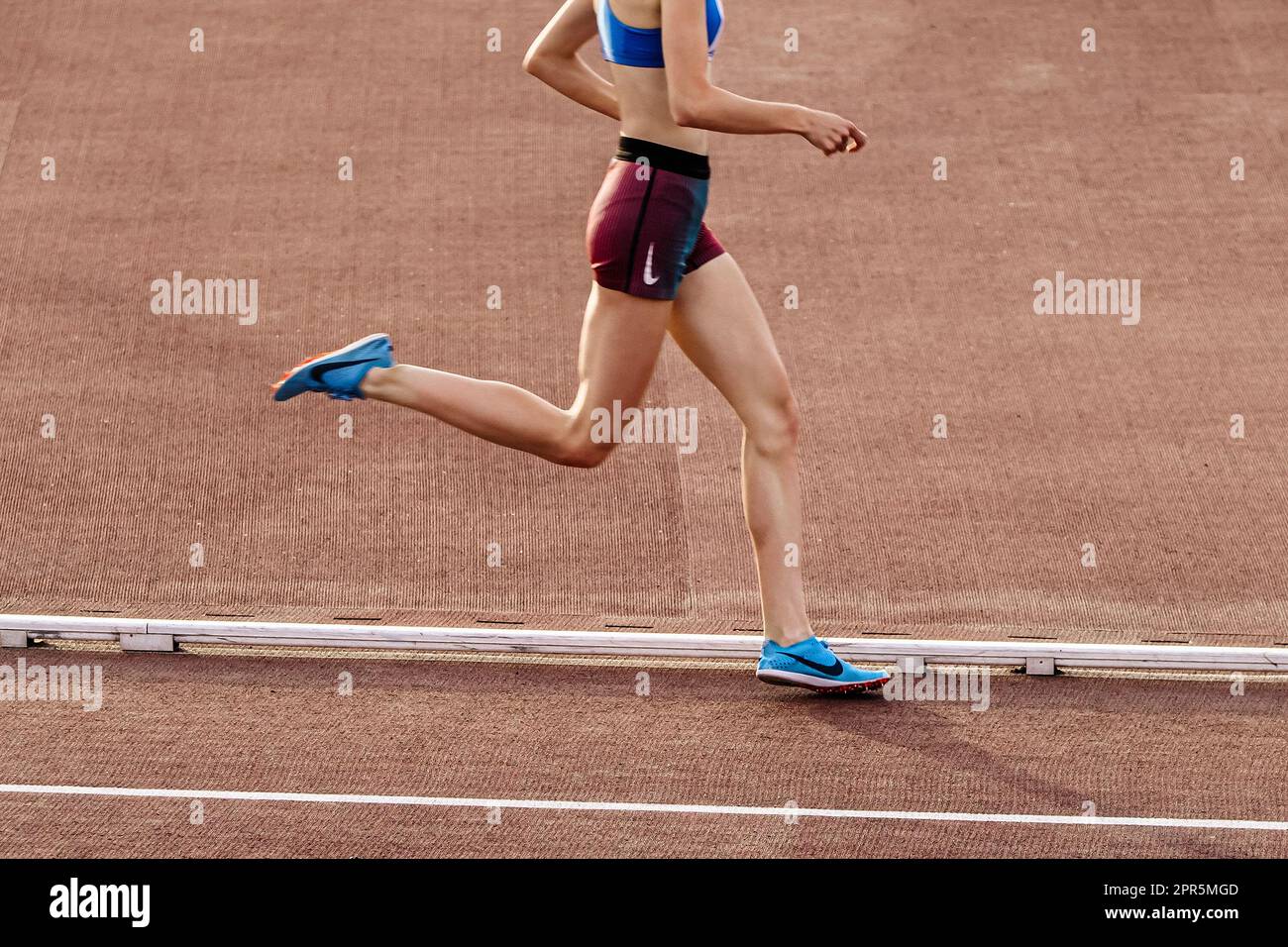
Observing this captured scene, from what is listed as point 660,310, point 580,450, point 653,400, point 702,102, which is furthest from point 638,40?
point 653,400

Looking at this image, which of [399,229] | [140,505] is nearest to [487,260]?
[399,229]

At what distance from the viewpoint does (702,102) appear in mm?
4145

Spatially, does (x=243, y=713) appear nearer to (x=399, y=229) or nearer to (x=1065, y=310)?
(x=399, y=229)

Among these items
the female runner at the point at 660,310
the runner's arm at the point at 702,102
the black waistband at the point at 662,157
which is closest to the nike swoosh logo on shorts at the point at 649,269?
the female runner at the point at 660,310

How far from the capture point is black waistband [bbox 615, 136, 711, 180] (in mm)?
4402

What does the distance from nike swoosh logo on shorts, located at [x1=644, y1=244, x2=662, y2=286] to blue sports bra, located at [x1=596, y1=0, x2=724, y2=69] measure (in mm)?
496

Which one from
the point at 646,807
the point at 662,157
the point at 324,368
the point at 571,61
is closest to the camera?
the point at 646,807

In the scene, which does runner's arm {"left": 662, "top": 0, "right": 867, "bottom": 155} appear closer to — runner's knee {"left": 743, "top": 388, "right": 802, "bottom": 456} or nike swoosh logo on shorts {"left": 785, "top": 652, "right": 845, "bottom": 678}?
runner's knee {"left": 743, "top": 388, "right": 802, "bottom": 456}

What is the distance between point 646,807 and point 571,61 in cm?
221

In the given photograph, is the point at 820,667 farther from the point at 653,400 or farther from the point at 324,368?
the point at 653,400

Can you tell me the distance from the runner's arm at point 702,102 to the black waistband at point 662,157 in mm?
221

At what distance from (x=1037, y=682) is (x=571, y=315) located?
341 centimetres

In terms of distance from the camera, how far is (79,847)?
4027 mm

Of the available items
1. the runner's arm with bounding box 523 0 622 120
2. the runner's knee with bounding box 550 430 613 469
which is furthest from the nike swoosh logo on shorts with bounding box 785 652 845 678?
the runner's arm with bounding box 523 0 622 120
